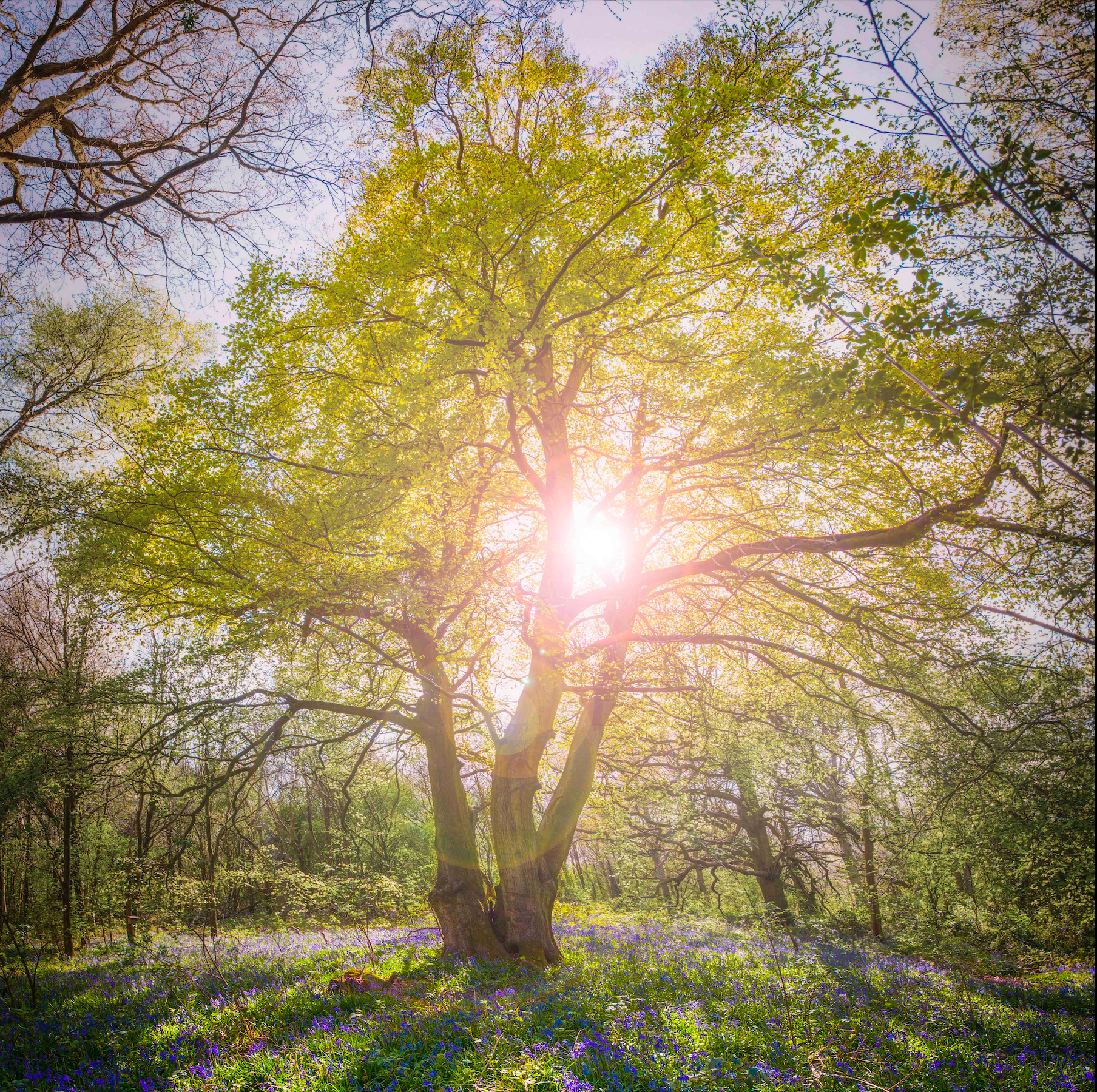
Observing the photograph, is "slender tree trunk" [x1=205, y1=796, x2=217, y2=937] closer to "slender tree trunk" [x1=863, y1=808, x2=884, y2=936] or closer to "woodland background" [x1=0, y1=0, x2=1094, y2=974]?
"woodland background" [x1=0, y1=0, x2=1094, y2=974]

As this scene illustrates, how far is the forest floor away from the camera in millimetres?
3529

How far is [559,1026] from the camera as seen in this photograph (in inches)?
164

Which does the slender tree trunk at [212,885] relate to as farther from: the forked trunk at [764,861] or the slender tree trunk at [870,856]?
the forked trunk at [764,861]

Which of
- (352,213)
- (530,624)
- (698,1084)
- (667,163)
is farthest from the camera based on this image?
(352,213)

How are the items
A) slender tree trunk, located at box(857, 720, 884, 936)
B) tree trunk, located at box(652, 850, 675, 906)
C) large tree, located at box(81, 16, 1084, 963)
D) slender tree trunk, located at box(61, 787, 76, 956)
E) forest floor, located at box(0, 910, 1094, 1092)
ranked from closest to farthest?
forest floor, located at box(0, 910, 1094, 1092) → large tree, located at box(81, 16, 1084, 963) → slender tree trunk, located at box(61, 787, 76, 956) → slender tree trunk, located at box(857, 720, 884, 936) → tree trunk, located at box(652, 850, 675, 906)

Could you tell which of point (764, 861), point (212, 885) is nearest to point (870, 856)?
point (764, 861)

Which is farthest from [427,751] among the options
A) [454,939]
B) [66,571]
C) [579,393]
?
[579,393]

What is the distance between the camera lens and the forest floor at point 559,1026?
11.6ft

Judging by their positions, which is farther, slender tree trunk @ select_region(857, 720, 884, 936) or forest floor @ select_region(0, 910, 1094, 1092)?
slender tree trunk @ select_region(857, 720, 884, 936)

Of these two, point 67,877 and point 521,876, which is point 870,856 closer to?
point 521,876

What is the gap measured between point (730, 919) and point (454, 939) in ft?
37.8

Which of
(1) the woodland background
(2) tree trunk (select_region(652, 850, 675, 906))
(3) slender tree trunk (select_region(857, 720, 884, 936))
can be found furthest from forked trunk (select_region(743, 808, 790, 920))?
(1) the woodland background

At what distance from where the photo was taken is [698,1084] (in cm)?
329

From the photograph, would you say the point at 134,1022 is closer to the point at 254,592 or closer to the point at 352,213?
the point at 254,592
